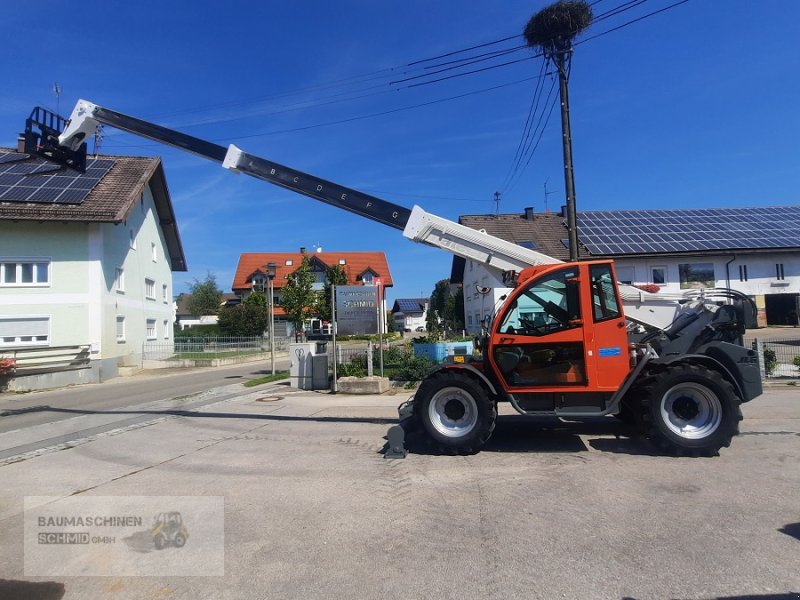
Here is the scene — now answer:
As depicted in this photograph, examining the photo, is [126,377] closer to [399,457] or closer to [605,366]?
[399,457]

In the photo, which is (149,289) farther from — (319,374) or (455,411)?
(455,411)

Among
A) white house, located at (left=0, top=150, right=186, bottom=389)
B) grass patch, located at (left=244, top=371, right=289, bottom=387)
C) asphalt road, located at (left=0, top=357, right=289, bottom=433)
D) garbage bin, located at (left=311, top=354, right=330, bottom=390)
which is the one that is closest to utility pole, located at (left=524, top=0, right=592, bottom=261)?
garbage bin, located at (left=311, top=354, right=330, bottom=390)

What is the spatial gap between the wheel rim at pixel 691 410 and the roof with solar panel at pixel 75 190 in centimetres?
2150

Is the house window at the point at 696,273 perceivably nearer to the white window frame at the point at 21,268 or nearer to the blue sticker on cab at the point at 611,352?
the blue sticker on cab at the point at 611,352

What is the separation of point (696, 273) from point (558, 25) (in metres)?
24.4

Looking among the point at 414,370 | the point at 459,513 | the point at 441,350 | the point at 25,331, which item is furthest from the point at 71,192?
the point at 459,513

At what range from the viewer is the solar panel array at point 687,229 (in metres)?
32.8

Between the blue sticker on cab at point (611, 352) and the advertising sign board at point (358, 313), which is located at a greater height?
the advertising sign board at point (358, 313)

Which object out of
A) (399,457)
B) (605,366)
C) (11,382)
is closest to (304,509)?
(399,457)

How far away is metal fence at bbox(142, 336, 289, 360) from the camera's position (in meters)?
28.6

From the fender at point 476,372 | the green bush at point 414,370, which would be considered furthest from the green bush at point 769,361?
the fender at point 476,372

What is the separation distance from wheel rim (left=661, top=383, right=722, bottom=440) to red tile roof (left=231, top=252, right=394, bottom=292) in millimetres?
54263

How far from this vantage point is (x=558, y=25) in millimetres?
14312
